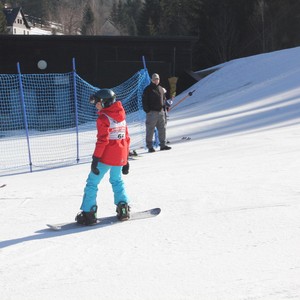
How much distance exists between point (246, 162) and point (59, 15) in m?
64.9

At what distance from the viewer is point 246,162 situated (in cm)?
838

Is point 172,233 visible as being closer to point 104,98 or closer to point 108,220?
point 108,220

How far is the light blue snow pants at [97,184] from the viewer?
196 inches

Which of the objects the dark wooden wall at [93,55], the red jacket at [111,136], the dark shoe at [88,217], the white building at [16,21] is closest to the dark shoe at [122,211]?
the dark shoe at [88,217]

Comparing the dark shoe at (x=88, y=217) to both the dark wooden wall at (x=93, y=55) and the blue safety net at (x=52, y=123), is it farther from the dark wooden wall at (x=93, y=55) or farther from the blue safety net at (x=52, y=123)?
the dark wooden wall at (x=93, y=55)

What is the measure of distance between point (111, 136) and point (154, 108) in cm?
562

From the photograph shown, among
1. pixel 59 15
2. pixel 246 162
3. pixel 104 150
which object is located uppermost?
pixel 59 15

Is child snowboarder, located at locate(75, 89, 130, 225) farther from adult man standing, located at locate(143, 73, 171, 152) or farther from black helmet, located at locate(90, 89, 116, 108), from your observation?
adult man standing, located at locate(143, 73, 171, 152)

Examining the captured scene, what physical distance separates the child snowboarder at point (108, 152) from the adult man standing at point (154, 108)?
5.31 m

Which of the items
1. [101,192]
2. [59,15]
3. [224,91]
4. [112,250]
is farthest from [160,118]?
[59,15]

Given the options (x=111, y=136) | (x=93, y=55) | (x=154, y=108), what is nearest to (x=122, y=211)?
(x=111, y=136)

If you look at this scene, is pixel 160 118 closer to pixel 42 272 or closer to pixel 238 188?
pixel 238 188

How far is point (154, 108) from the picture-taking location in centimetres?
1046

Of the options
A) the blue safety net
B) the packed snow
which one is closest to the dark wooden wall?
the blue safety net
